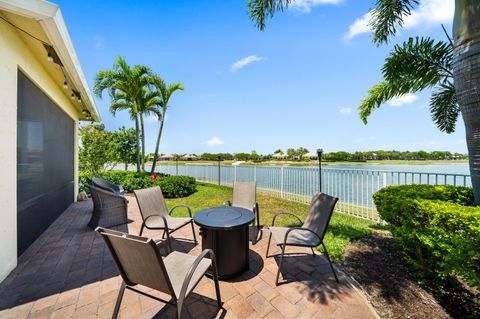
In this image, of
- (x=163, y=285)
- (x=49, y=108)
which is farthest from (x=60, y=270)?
(x=49, y=108)

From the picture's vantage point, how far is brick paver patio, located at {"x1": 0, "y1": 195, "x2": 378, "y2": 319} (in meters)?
1.98

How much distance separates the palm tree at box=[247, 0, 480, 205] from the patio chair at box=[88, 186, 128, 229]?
535 centimetres

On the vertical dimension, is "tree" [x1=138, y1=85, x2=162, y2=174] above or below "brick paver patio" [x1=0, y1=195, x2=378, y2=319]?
above

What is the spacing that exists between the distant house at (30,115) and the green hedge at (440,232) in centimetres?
498

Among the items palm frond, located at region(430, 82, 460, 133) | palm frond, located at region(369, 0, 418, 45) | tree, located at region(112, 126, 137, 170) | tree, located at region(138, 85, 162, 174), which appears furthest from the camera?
tree, located at region(112, 126, 137, 170)

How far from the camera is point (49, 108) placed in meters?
4.71

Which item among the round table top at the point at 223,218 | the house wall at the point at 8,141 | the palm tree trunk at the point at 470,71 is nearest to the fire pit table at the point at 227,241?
the round table top at the point at 223,218

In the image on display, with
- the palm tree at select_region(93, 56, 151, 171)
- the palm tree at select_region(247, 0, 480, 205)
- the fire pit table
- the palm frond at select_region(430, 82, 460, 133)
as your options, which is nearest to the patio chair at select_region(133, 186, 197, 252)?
the fire pit table

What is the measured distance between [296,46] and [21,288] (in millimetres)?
Answer: 8009

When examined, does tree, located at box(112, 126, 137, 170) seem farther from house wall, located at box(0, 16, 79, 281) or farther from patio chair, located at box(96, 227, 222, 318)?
patio chair, located at box(96, 227, 222, 318)

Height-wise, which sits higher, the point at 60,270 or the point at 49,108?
the point at 49,108

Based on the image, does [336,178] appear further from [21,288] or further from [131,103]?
[131,103]

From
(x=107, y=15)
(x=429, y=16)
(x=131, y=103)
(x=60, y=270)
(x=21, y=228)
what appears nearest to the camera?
(x=60, y=270)

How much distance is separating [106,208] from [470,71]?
6.51 m
